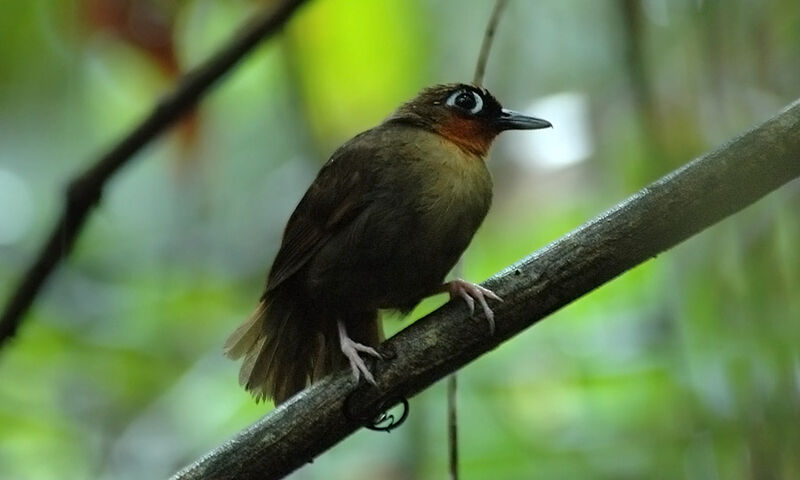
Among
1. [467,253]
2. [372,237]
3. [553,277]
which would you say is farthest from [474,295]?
[467,253]

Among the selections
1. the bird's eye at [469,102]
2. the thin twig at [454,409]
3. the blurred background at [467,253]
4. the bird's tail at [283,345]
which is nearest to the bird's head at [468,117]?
the bird's eye at [469,102]

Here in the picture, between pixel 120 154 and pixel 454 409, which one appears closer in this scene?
pixel 454 409

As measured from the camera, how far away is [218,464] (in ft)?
8.62

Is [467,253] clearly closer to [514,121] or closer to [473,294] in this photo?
[514,121]

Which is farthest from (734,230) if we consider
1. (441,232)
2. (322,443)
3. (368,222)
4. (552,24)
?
(552,24)

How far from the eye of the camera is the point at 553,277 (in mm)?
2693

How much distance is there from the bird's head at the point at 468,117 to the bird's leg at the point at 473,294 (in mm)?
728

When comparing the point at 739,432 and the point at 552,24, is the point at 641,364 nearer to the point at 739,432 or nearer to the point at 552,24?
the point at 739,432

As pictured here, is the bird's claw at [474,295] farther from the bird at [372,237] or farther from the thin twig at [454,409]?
the thin twig at [454,409]

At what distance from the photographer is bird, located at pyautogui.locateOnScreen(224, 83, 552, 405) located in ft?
11.2

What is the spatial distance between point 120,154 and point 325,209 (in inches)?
29.5

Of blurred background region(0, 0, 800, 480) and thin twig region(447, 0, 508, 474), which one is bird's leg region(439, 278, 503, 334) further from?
blurred background region(0, 0, 800, 480)

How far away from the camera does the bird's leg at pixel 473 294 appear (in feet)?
9.06

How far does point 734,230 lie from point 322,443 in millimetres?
1357
